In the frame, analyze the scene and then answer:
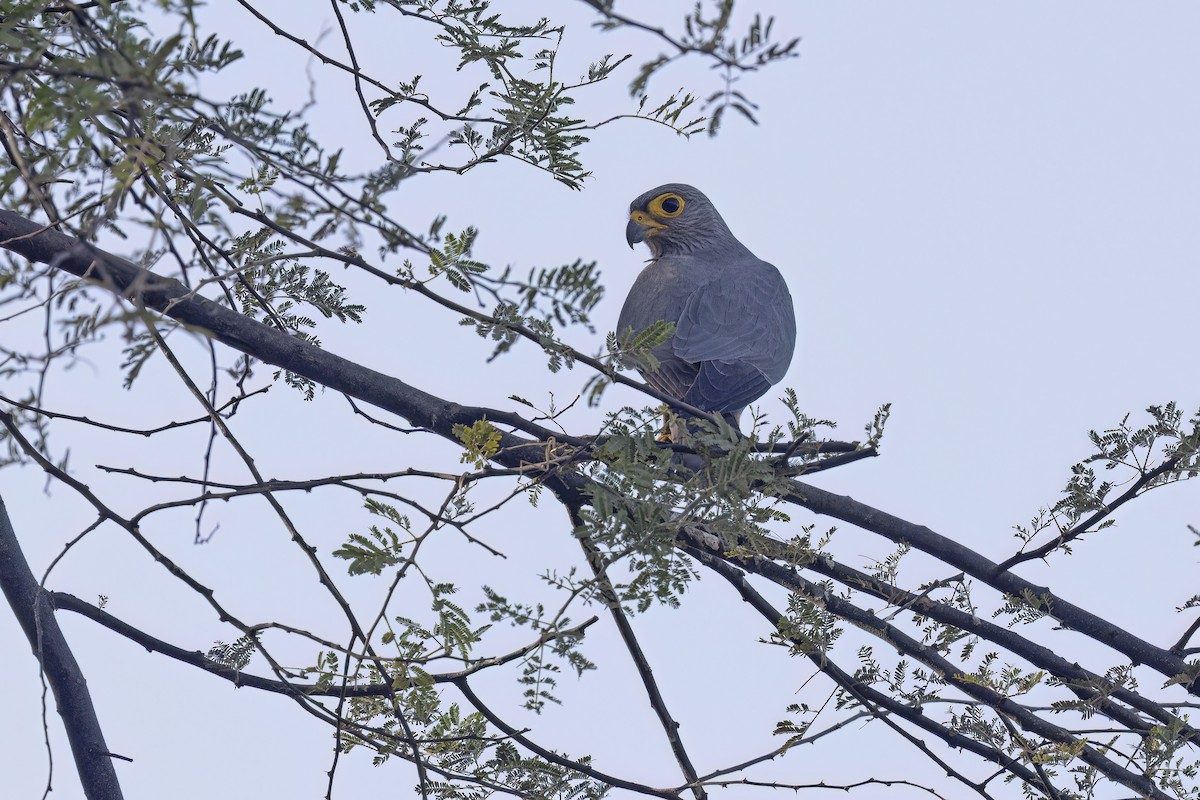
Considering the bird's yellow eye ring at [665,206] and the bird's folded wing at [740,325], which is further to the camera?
the bird's yellow eye ring at [665,206]

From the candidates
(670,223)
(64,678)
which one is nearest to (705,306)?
(670,223)

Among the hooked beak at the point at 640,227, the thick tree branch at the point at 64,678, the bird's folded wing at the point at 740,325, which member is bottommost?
the thick tree branch at the point at 64,678

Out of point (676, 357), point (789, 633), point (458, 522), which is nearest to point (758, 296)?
point (676, 357)

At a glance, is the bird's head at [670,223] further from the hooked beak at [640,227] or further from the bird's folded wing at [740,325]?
the bird's folded wing at [740,325]

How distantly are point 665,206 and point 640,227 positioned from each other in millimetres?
183

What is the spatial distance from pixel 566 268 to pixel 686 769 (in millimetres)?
1715

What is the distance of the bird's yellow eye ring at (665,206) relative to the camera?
6.43 meters

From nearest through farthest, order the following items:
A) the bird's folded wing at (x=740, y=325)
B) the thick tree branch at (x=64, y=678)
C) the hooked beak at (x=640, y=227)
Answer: the thick tree branch at (x=64, y=678) → the bird's folded wing at (x=740, y=325) → the hooked beak at (x=640, y=227)

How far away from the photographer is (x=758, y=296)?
216 inches

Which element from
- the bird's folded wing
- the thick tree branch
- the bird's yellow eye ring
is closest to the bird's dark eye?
the bird's yellow eye ring

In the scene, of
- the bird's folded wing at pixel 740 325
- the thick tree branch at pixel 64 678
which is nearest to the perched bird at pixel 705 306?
the bird's folded wing at pixel 740 325

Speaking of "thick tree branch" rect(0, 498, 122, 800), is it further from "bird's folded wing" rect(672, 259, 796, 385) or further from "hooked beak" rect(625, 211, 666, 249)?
"hooked beak" rect(625, 211, 666, 249)

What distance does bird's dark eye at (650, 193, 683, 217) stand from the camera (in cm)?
643

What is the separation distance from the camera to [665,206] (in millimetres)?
6445
